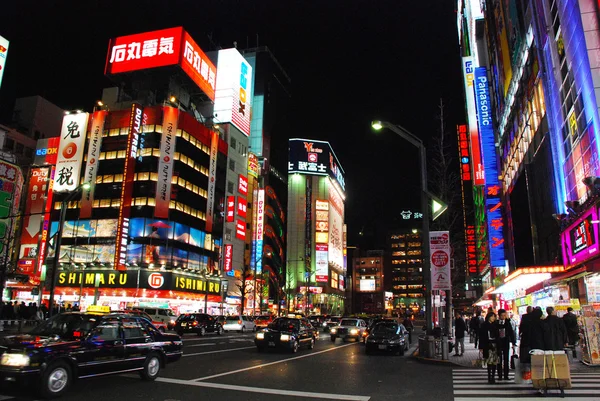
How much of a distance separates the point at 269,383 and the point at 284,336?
8.73 metres

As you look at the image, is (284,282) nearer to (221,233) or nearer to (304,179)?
(304,179)

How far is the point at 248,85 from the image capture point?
8094cm

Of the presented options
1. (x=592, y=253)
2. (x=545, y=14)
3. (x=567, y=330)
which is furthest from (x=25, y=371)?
(x=545, y=14)

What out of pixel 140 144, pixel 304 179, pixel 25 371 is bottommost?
pixel 25 371

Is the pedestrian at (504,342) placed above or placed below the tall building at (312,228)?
below

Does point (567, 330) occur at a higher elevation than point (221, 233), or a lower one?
lower

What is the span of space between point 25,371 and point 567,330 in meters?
16.7

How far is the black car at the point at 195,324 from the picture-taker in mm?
32000

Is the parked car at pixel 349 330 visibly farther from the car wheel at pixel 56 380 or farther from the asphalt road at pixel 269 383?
the car wheel at pixel 56 380

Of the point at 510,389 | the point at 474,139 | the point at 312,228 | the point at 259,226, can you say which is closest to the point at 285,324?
the point at 510,389

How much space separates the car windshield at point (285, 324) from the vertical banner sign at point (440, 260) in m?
7.16

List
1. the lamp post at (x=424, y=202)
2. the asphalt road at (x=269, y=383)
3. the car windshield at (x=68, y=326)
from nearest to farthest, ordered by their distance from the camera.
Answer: the asphalt road at (x=269, y=383)
the car windshield at (x=68, y=326)
the lamp post at (x=424, y=202)

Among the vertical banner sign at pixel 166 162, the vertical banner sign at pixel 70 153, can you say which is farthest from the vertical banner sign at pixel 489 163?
the vertical banner sign at pixel 70 153

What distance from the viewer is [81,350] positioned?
925 cm
